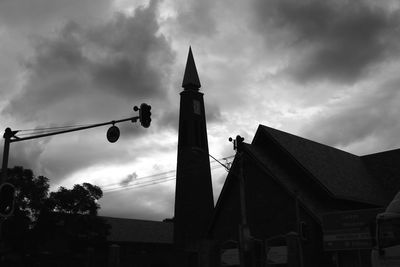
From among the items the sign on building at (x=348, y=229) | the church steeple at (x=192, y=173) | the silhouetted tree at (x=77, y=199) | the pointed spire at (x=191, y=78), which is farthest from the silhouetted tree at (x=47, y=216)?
the sign on building at (x=348, y=229)

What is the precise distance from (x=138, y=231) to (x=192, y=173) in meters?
25.8

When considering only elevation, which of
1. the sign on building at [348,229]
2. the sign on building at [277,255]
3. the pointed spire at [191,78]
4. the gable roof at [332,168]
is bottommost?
the sign on building at [277,255]

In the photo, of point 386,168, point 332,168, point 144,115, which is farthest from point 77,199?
point 144,115

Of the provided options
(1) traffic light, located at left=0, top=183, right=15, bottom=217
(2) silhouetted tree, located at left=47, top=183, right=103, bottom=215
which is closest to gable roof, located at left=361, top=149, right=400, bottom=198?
(2) silhouetted tree, located at left=47, top=183, right=103, bottom=215

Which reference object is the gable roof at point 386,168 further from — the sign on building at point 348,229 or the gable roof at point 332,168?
the sign on building at point 348,229

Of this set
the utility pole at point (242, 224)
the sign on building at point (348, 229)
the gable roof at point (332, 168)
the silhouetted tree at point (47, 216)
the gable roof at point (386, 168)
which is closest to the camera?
the utility pole at point (242, 224)

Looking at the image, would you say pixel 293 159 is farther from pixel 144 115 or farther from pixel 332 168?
pixel 144 115

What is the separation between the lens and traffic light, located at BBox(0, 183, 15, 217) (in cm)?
1452

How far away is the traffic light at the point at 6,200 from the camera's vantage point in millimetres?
14523

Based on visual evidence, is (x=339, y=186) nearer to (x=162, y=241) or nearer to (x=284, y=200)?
(x=284, y=200)

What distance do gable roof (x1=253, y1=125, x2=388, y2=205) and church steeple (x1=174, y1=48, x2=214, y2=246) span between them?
416 inches

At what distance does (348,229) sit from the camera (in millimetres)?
25688

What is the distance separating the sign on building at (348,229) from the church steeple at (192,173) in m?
23.2

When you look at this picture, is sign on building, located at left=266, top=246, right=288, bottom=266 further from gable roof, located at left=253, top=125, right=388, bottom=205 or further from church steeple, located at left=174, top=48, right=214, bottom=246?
church steeple, located at left=174, top=48, right=214, bottom=246
